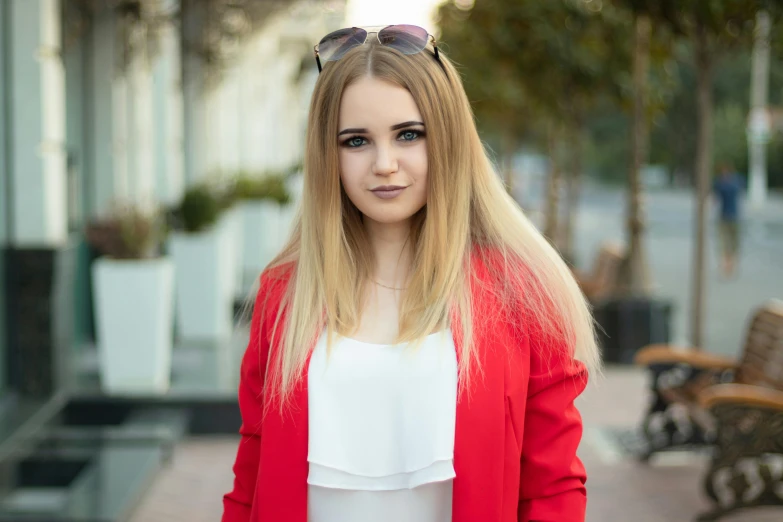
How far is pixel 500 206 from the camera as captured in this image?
221 centimetres

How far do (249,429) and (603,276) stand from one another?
9.54m

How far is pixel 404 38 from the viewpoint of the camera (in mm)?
2152

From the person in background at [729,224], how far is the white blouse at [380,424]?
1699 centimetres

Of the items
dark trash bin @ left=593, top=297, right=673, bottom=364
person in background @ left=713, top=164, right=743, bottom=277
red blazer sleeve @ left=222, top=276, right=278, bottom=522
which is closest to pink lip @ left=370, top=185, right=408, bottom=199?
red blazer sleeve @ left=222, top=276, right=278, bottom=522

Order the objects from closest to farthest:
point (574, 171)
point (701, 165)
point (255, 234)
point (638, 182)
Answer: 1. point (701, 165)
2. point (638, 182)
3. point (574, 171)
4. point (255, 234)

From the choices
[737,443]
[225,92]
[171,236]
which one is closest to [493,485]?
[737,443]

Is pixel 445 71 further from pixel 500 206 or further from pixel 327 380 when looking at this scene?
pixel 327 380

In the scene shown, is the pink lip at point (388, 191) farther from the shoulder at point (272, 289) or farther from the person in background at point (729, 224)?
the person in background at point (729, 224)

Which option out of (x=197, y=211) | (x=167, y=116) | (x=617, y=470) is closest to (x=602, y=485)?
(x=617, y=470)

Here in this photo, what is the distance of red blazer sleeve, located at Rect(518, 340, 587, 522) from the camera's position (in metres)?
2.09

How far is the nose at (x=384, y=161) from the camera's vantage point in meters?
2.08

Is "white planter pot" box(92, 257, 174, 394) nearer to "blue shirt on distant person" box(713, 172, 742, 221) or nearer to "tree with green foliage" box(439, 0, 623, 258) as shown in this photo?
"tree with green foliage" box(439, 0, 623, 258)

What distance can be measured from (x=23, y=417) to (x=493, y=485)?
14.8 feet

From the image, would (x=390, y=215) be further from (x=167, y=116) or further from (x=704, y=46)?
(x=167, y=116)
